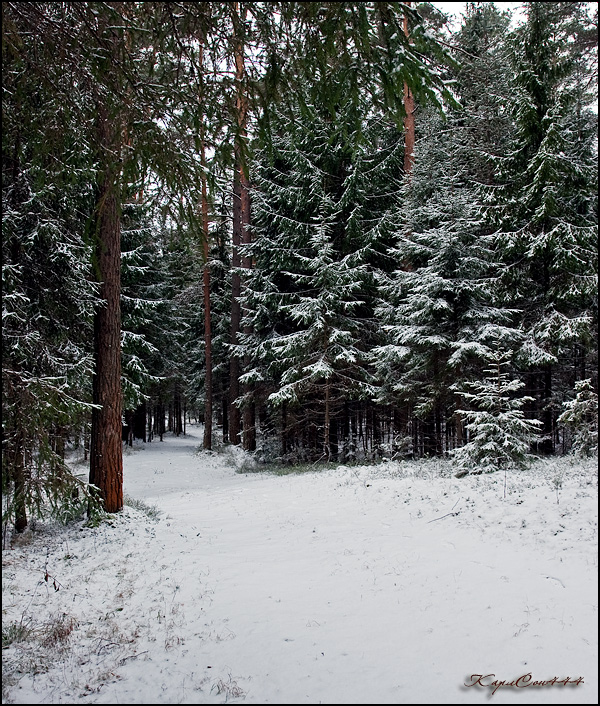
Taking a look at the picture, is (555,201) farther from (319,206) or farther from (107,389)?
(319,206)

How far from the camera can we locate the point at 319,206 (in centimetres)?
1554

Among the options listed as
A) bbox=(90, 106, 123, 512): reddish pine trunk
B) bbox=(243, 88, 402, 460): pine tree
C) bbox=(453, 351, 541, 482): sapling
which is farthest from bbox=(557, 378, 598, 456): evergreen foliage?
bbox=(243, 88, 402, 460): pine tree

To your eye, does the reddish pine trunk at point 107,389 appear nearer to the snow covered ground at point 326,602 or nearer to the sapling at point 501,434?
the snow covered ground at point 326,602

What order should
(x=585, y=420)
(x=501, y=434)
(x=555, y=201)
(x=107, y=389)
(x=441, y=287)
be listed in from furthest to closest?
(x=441, y=287), (x=107, y=389), (x=501, y=434), (x=555, y=201), (x=585, y=420)

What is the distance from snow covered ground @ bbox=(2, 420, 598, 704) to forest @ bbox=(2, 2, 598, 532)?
0.73 m

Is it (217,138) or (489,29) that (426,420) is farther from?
(489,29)

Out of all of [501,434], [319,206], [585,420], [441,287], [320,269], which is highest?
[319,206]

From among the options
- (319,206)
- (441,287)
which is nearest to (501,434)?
(441,287)

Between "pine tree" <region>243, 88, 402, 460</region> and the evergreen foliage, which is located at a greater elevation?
"pine tree" <region>243, 88, 402, 460</region>

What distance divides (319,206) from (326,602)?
522 inches

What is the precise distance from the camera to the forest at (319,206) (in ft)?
11.7

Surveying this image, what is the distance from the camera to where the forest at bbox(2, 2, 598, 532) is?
357cm

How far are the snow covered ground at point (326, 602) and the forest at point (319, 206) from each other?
0.73 metres

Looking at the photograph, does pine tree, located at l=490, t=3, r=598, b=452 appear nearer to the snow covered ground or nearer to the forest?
the forest
